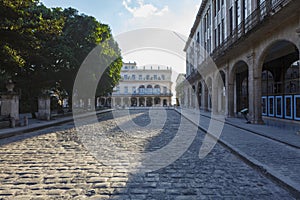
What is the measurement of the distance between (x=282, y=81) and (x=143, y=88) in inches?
2346

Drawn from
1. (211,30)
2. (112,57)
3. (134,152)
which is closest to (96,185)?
(134,152)

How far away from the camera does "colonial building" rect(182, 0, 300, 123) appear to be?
408 inches

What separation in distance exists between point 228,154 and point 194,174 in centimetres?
229

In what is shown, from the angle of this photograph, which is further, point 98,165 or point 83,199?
point 98,165

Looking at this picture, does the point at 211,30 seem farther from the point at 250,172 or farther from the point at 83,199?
the point at 83,199

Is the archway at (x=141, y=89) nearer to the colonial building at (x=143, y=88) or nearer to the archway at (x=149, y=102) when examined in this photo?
the colonial building at (x=143, y=88)

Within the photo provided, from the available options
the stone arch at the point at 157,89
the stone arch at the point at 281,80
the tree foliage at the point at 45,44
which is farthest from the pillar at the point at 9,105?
the stone arch at the point at 157,89

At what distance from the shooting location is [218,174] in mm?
4637

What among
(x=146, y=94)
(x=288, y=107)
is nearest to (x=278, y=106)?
(x=288, y=107)

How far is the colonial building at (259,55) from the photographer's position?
10.4 meters

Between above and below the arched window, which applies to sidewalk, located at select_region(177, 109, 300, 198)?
below

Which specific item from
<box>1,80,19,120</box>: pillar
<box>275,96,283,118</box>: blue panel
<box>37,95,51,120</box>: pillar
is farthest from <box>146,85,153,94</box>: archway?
<box>1,80,19,120</box>: pillar

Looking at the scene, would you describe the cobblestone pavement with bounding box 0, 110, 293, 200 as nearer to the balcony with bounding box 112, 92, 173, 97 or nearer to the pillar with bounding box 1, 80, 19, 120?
the pillar with bounding box 1, 80, 19, 120

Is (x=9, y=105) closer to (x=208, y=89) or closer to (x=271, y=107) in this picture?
(x=271, y=107)
